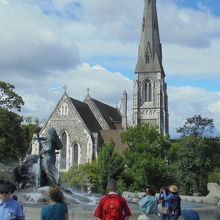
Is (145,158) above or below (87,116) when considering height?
below

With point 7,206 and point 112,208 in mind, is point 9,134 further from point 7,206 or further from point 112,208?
point 7,206

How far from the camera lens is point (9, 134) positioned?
1674 inches

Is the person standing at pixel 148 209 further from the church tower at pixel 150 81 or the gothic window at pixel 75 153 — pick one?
the church tower at pixel 150 81

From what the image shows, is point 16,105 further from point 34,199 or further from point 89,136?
point 34,199

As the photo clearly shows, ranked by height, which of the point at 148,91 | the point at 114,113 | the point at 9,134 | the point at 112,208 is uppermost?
the point at 148,91

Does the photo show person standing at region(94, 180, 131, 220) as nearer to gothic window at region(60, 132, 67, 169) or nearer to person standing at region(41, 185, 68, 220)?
person standing at region(41, 185, 68, 220)

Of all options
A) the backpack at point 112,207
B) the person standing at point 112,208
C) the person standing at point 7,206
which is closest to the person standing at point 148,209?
the person standing at point 112,208

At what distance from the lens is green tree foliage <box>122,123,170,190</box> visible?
1585 inches

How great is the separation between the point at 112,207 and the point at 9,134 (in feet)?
122

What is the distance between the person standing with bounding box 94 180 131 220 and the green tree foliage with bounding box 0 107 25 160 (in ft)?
113

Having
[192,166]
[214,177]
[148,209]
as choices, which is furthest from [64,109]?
[148,209]

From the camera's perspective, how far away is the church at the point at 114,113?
2229 inches

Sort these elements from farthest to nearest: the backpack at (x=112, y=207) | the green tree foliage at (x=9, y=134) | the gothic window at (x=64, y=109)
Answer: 1. the gothic window at (x=64, y=109)
2. the green tree foliage at (x=9, y=134)
3. the backpack at (x=112, y=207)

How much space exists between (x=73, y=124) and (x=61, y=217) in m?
51.7
